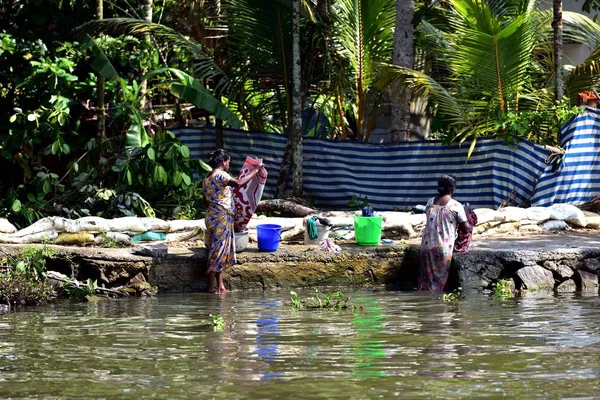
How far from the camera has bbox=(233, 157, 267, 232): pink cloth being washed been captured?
1115cm

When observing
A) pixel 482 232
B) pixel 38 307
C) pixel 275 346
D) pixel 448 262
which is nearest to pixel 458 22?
pixel 482 232

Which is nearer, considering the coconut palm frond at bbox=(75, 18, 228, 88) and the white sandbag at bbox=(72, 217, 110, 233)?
the white sandbag at bbox=(72, 217, 110, 233)

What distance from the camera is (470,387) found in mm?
5969

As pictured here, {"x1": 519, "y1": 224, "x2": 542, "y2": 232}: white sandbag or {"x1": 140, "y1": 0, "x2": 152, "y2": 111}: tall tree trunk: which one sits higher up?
{"x1": 140, "y1": 0, "x2": 152, "y2": 111}: tall tree trunk

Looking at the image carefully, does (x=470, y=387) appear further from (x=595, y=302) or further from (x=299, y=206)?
(x=299, y=206)

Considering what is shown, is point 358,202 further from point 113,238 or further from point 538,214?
point 113,238

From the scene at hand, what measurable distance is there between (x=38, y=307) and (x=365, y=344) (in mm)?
3873

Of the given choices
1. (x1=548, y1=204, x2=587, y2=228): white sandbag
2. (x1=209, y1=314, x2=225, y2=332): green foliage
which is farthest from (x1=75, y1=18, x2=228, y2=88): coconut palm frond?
(x1=209, y1=314, x2=225, y2=332): green foliage

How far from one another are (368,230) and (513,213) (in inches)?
90.3

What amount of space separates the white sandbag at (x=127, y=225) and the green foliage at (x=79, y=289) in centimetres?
137

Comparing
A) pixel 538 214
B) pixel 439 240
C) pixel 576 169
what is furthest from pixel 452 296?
pixel 576 169

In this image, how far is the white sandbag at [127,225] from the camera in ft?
38.9

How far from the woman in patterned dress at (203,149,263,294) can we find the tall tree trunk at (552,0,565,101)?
5.89 meters

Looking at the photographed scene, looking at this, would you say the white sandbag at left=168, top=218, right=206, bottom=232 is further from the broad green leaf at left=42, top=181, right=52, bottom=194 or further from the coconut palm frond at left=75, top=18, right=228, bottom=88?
the coconut palm frond at left=75, top=18, right=228, bottom=88
